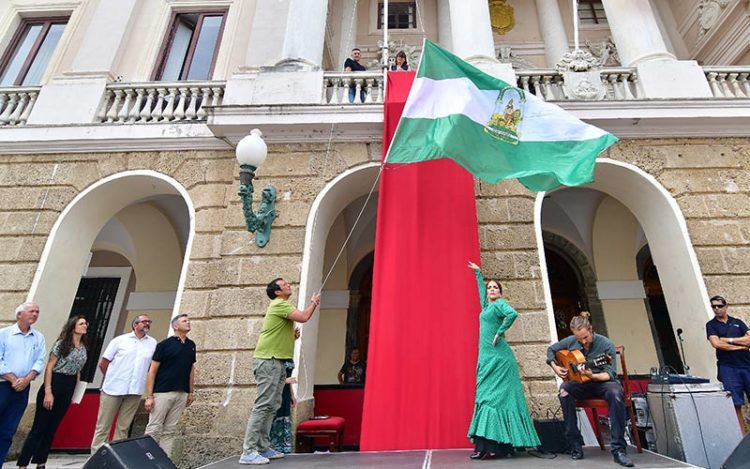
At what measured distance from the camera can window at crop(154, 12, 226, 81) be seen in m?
9.14

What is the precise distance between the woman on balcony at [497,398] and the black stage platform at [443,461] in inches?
6.5

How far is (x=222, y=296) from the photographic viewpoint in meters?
6.25

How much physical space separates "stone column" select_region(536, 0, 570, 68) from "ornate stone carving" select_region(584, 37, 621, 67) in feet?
2.80

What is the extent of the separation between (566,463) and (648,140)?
5.55 metres

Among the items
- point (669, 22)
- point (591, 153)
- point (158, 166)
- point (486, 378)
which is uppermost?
point (669, 22)

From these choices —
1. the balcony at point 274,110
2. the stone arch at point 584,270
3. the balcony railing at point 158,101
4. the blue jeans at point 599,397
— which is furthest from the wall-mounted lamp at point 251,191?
the stone arch at point 584,270

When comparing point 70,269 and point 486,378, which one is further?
point 70,269

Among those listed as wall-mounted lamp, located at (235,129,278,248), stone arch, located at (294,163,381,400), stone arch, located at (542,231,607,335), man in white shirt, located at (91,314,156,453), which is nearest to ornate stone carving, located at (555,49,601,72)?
stone arch, located at (294,163,381,400)

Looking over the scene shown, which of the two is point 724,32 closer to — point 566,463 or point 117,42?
point 566,463

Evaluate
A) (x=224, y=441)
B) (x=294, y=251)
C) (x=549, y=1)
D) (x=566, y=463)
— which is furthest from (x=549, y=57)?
(x=224, y=441)

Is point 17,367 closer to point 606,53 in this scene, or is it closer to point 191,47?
point 191,47

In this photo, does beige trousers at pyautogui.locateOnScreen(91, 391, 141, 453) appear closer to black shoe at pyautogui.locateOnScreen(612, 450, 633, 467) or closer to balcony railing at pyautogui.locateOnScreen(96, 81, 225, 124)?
balcony railing at pyautogui.locateOnScreen(96, 81, 225, 124)

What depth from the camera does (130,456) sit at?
3074 millimetres

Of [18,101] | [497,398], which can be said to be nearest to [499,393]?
[497,398]
